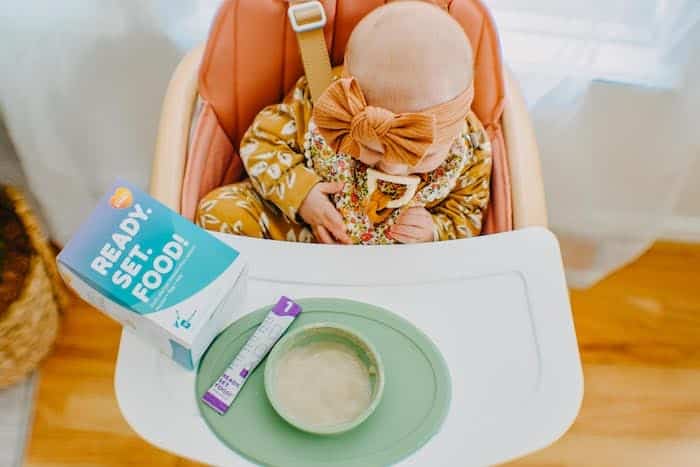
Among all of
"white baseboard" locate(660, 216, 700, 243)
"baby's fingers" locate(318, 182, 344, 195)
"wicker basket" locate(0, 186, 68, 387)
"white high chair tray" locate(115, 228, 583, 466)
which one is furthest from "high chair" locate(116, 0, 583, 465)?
"white baseboard" locate(660, 216, 700, 243)

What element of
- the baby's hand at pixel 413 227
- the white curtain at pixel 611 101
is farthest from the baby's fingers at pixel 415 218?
the white curtain at pixel 611 101

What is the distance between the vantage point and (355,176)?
39.1 inches

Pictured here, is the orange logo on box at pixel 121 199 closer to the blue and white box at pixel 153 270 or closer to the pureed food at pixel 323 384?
the blue and white box at pixel 153 270

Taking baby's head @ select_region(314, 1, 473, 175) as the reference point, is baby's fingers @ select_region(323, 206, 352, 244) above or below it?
below

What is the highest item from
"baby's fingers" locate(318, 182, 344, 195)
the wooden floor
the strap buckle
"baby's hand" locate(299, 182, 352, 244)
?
the strap buckle

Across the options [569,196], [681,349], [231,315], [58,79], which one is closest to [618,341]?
[681,349]

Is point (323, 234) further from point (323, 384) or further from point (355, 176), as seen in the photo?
point (323, 384)

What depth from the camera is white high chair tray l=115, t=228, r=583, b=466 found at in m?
0.76

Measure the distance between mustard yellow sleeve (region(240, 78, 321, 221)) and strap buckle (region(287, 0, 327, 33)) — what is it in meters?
0.09

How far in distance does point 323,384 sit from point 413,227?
11.3 inches

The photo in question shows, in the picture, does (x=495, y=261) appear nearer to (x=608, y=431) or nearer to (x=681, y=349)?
(x=608, y=431)

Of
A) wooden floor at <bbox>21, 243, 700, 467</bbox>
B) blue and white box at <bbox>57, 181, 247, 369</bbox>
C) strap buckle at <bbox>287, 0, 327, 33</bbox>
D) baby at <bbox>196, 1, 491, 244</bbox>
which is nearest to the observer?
blue and white box at <bbox>57, 181, 247, 369</bbox>

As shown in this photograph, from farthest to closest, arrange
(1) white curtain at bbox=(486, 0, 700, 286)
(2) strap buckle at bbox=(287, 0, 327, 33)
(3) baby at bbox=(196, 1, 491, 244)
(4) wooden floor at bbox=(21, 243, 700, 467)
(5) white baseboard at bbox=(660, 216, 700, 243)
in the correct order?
(5) white baseboard at bbox=(660, 216, 700, 243) < (4) wooden floor at bbox=(21, 243, 700, 467) < (1) white curtain at bbox=(486, 0, 700, 286) < (2) strap buckle at bbox=(287, 0, 327, 33) < (3) baby at bbox=(196, 1, 491, 244)

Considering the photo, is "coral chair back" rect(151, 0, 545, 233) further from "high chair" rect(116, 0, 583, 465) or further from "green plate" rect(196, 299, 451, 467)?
"green plate" rect(196, 299, 451, 467)
